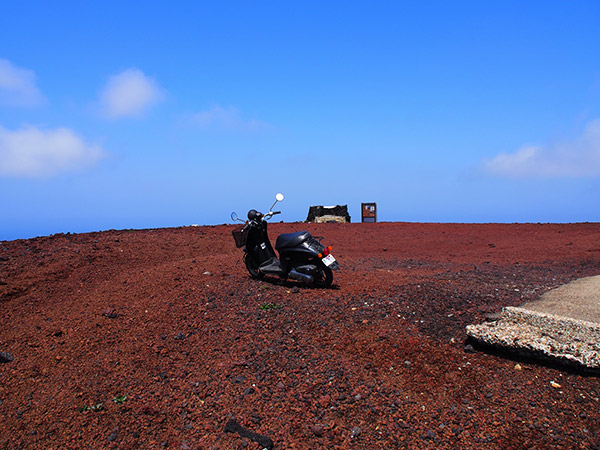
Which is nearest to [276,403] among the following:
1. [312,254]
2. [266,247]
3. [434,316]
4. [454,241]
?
[434,316]

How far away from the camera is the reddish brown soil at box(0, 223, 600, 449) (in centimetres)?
407

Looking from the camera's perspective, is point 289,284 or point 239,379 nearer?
point 239,379

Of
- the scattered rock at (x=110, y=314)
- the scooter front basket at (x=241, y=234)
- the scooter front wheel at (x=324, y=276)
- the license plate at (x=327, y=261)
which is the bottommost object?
the scattered rock at (x=110, y=314)

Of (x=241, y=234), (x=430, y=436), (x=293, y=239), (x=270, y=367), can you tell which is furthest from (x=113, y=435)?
(x=241, y=234)

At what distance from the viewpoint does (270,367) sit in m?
5.05

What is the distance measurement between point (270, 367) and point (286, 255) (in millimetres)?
3046

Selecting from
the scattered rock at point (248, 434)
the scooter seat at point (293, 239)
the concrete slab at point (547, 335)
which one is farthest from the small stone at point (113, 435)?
the scooter seat at point (293, 239)

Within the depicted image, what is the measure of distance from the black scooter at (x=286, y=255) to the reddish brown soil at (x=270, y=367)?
287 mm

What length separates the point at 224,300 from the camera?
22.9 feet

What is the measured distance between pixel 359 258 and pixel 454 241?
5159 millimetres

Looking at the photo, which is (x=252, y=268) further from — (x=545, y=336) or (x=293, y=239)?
(x=545, y=336)

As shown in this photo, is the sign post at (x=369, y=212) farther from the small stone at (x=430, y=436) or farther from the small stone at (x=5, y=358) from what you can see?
the small stone at (x=430, y=436)

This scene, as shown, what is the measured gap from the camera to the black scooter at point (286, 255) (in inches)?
299

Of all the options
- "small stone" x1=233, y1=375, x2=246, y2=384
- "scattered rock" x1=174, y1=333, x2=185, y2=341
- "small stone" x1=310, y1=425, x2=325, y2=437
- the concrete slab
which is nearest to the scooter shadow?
"scattered rock" x1=174, y1=333, x2=185, y2=341
